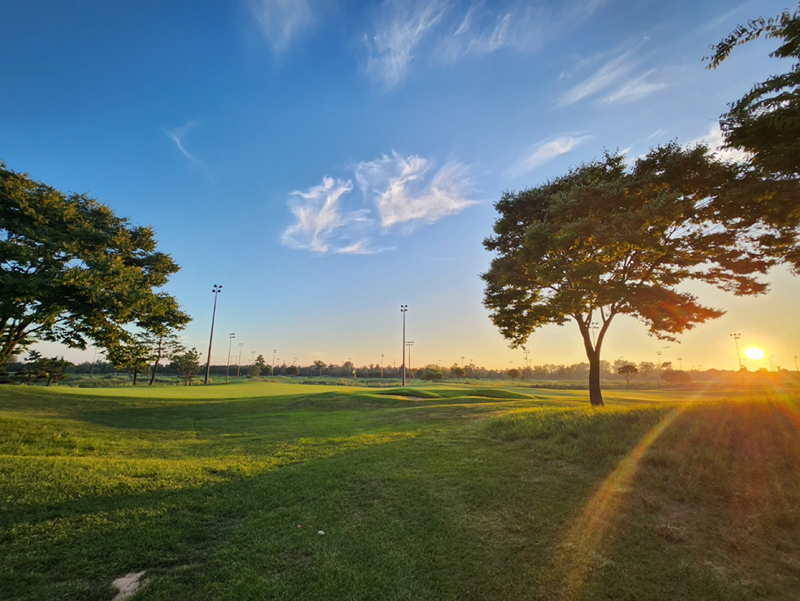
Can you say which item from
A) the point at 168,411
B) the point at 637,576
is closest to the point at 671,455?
the point at 637,576

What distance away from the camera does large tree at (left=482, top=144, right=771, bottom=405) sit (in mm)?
12594

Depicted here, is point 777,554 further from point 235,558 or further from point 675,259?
point 675,259

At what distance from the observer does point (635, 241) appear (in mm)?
12266

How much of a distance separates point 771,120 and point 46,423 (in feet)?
82.3

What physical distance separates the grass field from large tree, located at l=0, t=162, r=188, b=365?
6.25 m

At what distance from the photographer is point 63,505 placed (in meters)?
5.67

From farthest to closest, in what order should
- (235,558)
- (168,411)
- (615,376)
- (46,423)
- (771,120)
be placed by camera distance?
(615,376) → (168,411) → (46,423) → (771,120) → (235,558)

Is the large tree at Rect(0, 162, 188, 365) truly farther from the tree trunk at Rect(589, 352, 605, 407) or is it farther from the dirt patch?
the tree trunk at Rect(589, 352, 605, 407)

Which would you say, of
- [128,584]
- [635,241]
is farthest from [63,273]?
[635,241]

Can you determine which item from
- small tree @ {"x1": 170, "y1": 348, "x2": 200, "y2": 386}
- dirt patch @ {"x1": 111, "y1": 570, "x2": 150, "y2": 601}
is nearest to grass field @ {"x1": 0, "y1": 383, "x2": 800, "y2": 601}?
dirt patch @ {"x1": 111, "y1": 570, "x2": 150, "y2": 601}

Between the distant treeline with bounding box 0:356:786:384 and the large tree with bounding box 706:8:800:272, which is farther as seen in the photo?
the distant treeline with bounding box 0:356:786:384

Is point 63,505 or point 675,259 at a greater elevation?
point 675,259

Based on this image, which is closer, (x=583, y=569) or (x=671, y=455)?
(x=583, y=569)

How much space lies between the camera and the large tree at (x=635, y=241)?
41.3ft
